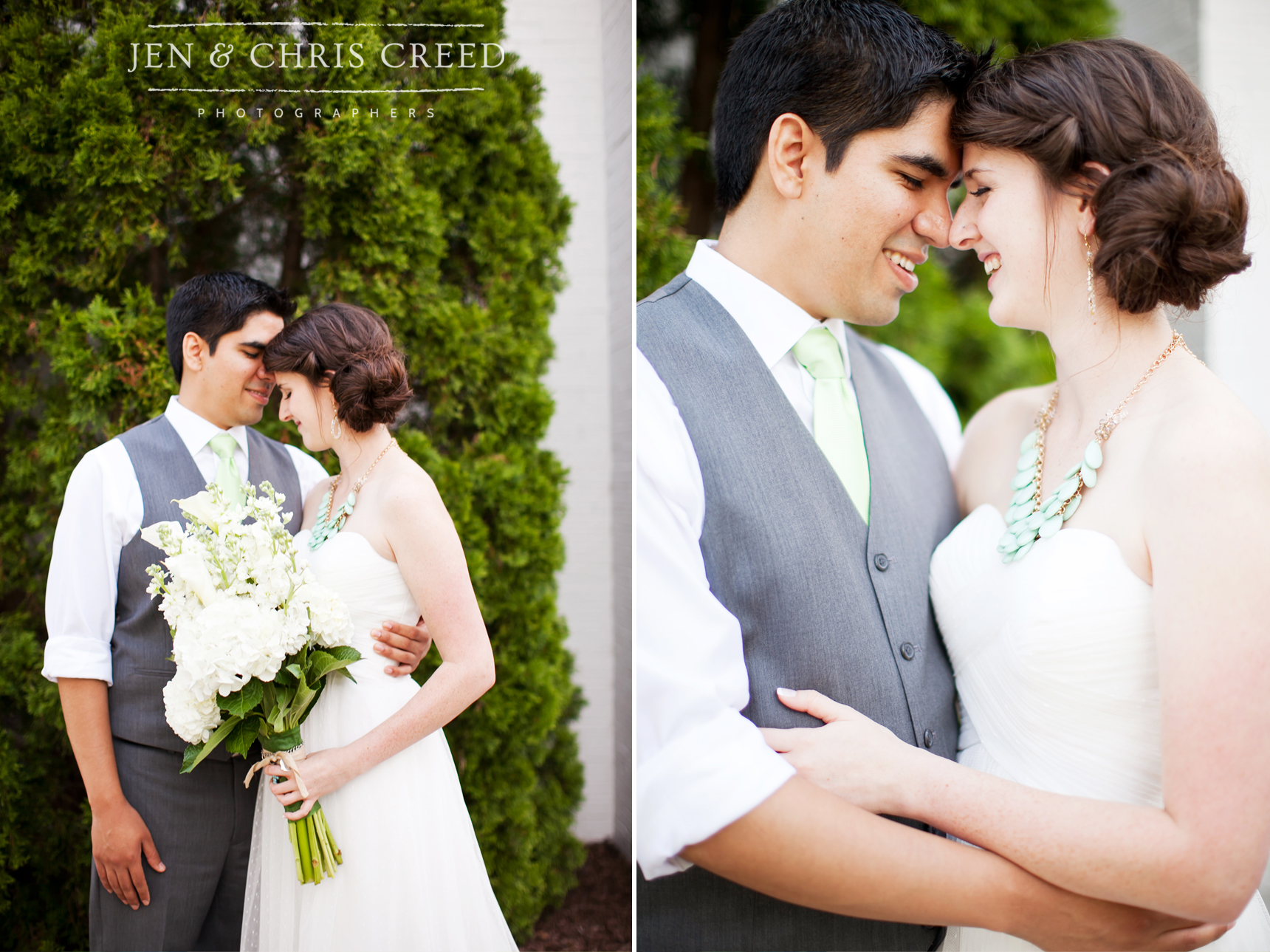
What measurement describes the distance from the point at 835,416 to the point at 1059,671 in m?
0.66

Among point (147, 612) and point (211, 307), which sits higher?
point (211, 307)

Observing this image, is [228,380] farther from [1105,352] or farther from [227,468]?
[1105,352]

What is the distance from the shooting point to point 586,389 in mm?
2201

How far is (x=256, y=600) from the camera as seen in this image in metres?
1.70

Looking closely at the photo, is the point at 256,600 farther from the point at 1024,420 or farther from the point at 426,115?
the point at 1024,420

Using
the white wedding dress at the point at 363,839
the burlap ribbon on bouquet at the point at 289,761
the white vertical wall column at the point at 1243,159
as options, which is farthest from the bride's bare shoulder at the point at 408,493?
the white vertical wall column at the point at 1243,159

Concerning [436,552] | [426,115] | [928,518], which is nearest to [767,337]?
[928,518]

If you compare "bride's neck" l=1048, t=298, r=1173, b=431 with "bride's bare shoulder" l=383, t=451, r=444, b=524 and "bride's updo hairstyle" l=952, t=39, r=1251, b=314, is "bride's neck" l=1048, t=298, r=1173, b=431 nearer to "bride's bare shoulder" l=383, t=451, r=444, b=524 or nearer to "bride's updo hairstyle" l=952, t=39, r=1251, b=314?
"bride's updo hairstyle" l=952, t=39, r=1251, b=314

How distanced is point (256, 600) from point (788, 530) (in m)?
1.09

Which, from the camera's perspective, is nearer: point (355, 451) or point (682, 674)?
point (682, 674)

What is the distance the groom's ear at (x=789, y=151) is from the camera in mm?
1765

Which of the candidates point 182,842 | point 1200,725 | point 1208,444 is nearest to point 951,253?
point 1208,444

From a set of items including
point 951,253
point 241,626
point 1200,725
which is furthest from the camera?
point 951,253

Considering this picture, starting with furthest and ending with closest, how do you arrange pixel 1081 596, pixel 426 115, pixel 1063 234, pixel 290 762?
pixel 426 115, pixel 290 762, pixel 1063 234, pixel 1081 596
